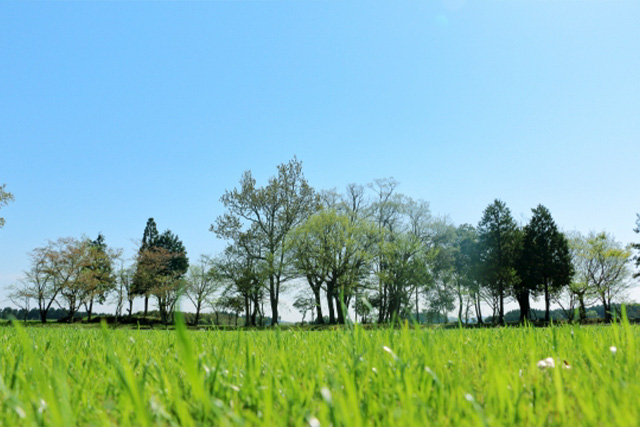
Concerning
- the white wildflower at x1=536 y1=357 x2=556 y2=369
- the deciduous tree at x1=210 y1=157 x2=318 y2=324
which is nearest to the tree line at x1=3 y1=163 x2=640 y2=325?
the deciduous tree at x1=210 y1=157 x2=318 y2=324

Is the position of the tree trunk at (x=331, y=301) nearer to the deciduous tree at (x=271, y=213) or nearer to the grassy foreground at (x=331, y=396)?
the deciduous tree at (x=271, y=213)

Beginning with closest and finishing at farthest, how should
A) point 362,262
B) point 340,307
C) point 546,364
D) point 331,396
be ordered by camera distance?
point 331,396 < point 546,364 < point 340,307 < point 362,262

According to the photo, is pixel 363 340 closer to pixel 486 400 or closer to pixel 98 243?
pixel 486 400

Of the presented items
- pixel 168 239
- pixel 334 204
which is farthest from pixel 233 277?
pixel 168 239

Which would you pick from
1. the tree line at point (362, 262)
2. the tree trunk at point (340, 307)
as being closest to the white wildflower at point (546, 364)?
the tree trunk at point (340, 307)

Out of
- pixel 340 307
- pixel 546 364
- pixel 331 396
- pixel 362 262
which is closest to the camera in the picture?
pixel 331 396

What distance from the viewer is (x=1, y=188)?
94.4 feet

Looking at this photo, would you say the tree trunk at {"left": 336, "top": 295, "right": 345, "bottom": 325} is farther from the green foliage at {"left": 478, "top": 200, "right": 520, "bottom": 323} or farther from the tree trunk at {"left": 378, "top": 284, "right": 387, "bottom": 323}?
the green foliage at {"left": 478, "top": 200, "right": 520, "bottom": 323}

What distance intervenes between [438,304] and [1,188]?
5055 cm

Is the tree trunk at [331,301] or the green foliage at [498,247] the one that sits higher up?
the green foliage at [498,247]

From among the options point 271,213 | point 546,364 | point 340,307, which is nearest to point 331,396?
point 546,364

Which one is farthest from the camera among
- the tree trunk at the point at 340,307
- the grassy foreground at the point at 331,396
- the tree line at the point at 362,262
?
the tree line at the point at 362,262

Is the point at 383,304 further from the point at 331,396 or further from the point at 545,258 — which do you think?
the point at 331,396

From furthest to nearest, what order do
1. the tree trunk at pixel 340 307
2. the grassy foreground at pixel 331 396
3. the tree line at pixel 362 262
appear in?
1. the tree line at pixel 362 262
2. the tree trunk at pixel 340 307
3. the grassy foreground at pixel 331 396
